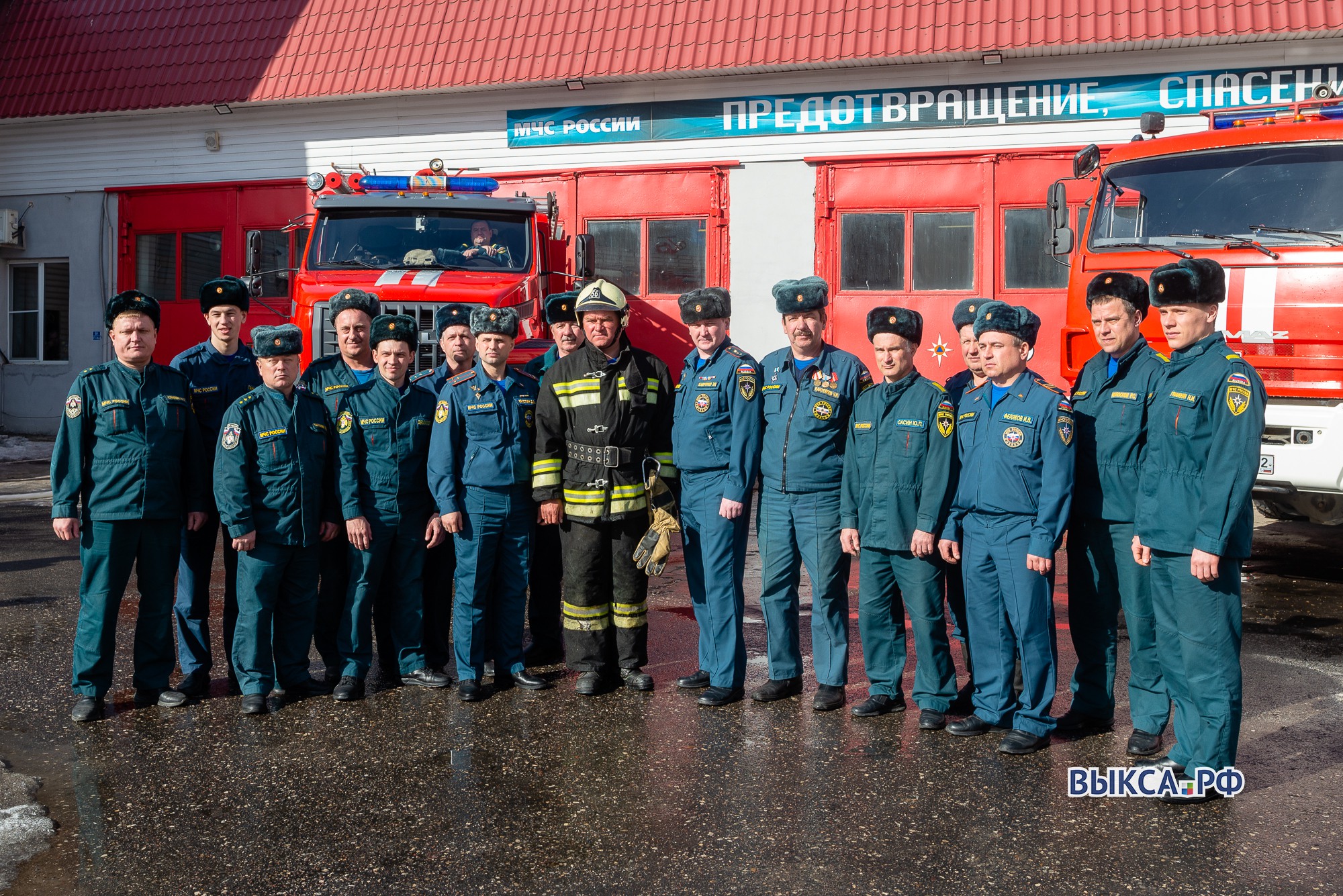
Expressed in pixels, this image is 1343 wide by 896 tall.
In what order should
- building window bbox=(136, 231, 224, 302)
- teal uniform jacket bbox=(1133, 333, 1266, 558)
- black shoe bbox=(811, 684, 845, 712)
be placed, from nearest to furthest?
teal uniform jacket bbox=(1133, 333, 1266, 558)
black shoe bbox=(811, 684, 845, 712)
building window bbox=(136, 231, 224, 302)

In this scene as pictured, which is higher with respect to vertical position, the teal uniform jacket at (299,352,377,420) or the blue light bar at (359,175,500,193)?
the blue light bar at (359,175,500,193)

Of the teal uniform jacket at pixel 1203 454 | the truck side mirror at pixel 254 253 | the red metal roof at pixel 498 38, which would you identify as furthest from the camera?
the red metal roof at pixel 498 38

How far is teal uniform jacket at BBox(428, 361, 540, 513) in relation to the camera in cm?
557

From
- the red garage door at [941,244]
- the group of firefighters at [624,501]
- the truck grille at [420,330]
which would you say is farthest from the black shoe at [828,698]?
the red garage door at [941,244]

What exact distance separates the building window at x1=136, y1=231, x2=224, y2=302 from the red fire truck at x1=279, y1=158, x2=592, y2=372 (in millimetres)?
5599

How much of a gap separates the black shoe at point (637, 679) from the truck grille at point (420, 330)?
4.35 meters

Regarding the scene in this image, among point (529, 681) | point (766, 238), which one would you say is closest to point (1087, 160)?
point (766, 238)

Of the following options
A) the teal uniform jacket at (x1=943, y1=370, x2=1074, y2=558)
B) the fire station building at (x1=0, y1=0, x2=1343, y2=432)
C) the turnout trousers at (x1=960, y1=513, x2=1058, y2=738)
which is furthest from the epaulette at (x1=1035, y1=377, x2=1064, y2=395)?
the fire station building at (x1=0, y1=0, x2=1343, y2=432)

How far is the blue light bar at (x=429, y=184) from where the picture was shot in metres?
11.0

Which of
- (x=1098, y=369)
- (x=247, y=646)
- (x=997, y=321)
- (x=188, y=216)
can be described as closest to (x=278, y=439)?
(x=247, y=646)

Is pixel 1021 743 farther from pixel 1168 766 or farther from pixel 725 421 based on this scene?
pixel 725 421

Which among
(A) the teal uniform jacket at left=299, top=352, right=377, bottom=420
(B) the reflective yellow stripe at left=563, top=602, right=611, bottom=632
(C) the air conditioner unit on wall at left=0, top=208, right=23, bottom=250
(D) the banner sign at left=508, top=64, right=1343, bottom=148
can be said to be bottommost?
(B) the reflective yellow stripe at left=563, top=602, right=611, bottom=632

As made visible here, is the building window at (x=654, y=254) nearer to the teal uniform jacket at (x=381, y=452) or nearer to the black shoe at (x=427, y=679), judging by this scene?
the teal uniform jacket at (x=381, y=452)

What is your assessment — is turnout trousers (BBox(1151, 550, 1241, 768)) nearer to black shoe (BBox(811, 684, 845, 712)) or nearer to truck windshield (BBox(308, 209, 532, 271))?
black shoe (BBox(811, 684, 845, 712))
